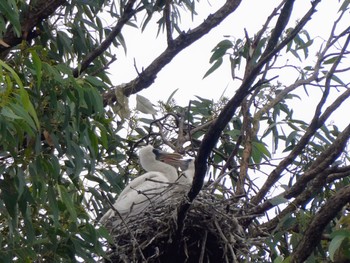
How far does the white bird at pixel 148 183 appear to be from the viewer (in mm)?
4645

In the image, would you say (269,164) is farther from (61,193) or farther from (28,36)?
(28,36)

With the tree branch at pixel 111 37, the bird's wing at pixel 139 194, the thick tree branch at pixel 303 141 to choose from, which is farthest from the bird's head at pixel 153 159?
the thick tree branch at pixel 303 141

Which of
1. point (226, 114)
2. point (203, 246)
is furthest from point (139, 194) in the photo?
point (226, 114)

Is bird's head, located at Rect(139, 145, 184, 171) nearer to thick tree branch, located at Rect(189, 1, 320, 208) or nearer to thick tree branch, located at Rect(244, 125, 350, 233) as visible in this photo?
thick tree branch, located at Rect(244, 125, 350, 233)

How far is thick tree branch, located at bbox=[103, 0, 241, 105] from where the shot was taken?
5.13m

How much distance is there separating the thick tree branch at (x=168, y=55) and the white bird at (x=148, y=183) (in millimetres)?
457

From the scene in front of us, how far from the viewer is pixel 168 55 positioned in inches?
203

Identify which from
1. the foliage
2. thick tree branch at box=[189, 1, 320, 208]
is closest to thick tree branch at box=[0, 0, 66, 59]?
the foliage

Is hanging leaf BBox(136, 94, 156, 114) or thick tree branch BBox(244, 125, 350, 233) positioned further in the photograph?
hanging leaf BBox(136, 94, 156, 114)

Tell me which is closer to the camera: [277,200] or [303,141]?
[277,200]

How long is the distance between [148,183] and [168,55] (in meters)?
0.71

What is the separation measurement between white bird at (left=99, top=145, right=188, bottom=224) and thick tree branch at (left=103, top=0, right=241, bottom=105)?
457 mm

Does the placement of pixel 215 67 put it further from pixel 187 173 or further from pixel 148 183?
pixel 148 183

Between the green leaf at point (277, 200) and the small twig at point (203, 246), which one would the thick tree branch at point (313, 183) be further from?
the small twig at point (203, 246)
